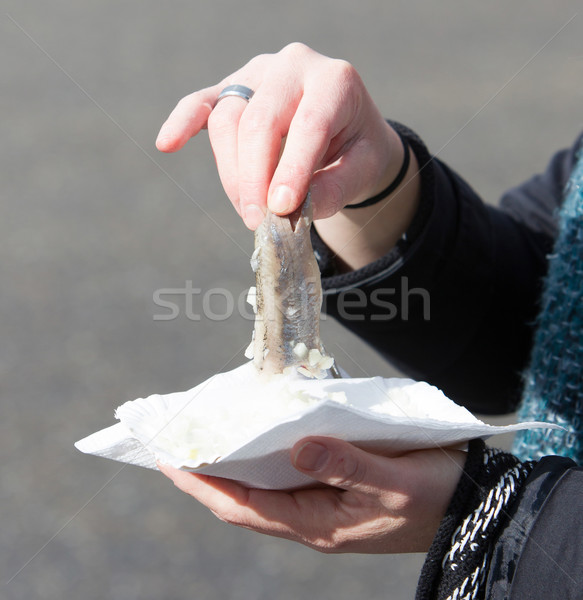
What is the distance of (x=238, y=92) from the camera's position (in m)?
1.43

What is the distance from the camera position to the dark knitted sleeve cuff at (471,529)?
1.13 metres

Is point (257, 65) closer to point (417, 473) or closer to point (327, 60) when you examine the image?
point (327, 60)

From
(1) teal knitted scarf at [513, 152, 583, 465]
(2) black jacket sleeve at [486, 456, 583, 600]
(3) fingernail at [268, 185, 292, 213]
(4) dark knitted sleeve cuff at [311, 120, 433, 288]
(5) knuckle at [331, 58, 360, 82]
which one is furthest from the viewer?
(4) dark knitted sleeve cuff at [311, 120, 433, 288]

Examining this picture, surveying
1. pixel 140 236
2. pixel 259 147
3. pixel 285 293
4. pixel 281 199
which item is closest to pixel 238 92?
pixel 259 147

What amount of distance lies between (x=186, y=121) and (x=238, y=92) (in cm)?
13

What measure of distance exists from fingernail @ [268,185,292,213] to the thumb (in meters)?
0.41

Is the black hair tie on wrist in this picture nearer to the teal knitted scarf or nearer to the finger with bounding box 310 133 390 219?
the finger with bounding box 310 133 390 219

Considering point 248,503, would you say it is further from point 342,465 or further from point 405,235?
point 405,235

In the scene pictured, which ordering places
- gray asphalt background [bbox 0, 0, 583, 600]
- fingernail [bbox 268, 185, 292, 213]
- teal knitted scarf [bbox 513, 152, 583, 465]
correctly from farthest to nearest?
gray asphalt background [bbox 0, 0, 583, 600], teal knitted scarf [bbox 513, 152, 583, 465], fingernail [bbox 268, 185, 292, 213]

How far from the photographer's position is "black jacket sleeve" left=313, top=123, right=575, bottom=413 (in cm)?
170

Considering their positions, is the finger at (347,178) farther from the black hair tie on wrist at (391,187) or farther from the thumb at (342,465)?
the thumb at (342,465)

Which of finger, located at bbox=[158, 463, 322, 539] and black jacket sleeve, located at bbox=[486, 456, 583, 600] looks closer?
black jacket sleeve, located at bbox=[486, 456, 583, 600]

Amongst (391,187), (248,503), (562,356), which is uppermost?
(391,187)

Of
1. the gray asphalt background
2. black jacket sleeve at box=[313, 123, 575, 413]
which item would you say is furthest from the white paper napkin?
the gray asphalt background
